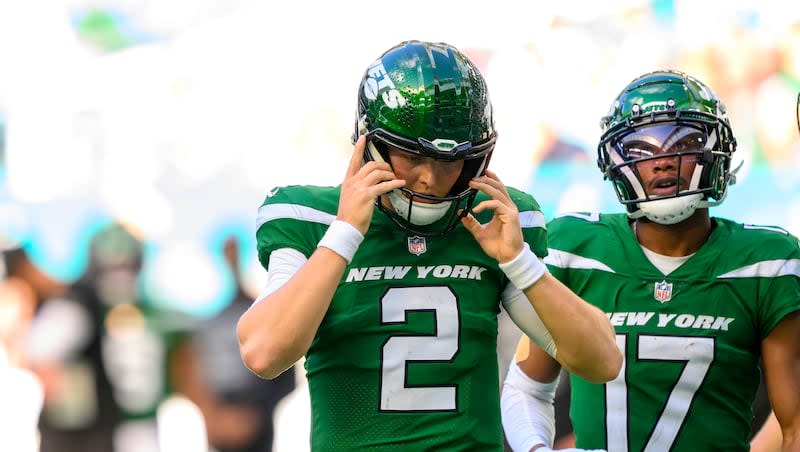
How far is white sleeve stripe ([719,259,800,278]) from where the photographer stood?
115 inches

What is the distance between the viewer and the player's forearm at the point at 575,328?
230 cm

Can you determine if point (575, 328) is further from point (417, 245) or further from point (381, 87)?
point (381, 87)

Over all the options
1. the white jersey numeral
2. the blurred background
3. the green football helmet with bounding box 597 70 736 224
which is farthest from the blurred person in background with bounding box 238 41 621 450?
the blurred background

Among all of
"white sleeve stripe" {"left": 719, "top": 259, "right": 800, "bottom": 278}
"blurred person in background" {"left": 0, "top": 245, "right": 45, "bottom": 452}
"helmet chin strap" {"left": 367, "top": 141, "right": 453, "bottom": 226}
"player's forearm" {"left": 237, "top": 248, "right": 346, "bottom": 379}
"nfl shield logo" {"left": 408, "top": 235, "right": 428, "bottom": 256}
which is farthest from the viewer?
"blurred person in background" {"left": 0, "top": 245, "right": 45, "bottom": 452}

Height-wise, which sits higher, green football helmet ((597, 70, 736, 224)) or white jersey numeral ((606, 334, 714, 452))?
green football helmet ((597, 70, 736, 224))

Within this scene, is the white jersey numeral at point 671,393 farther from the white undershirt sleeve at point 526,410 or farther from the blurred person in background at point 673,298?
the white undershirt sleeve at point 526,410

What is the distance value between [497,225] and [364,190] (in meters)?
0.28

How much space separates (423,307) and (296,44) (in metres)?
2.47

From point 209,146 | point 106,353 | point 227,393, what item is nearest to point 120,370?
point 106,353

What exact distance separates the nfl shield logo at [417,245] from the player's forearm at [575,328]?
0.24 metres

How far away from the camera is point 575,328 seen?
90.7 inches

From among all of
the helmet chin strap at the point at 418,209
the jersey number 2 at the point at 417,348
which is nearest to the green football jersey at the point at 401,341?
the jersey number 2 at the point at 417,348

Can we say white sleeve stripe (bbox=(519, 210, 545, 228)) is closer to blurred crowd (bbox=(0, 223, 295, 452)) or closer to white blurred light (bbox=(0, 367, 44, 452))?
blurred crowd (bbox=(0, 223, 295, 452))

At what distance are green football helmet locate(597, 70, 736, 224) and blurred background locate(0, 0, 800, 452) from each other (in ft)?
4.81
